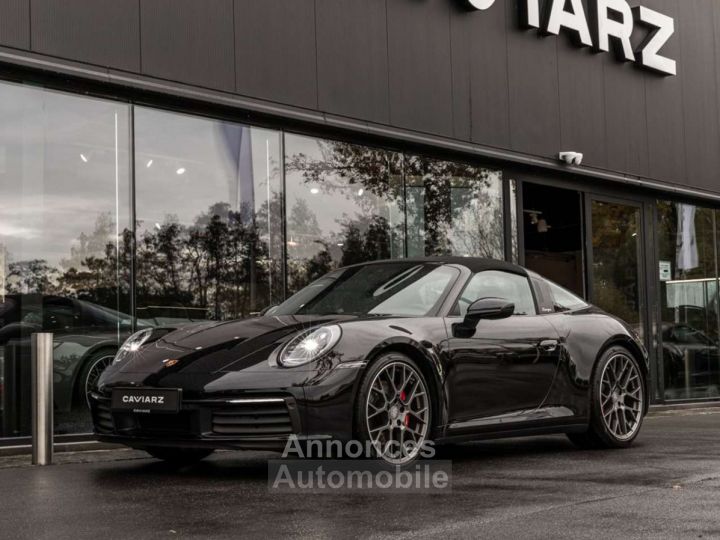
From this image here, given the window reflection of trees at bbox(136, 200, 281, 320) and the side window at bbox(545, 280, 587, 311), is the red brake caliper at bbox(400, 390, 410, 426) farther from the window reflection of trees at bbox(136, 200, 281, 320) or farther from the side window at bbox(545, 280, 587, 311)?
the window reflection of trees at bbox(136, 200, 281, 320)

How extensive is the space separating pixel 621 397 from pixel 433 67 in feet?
19.0

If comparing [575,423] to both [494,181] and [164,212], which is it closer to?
[164,212]

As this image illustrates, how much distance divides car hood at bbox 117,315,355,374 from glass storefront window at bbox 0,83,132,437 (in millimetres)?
2602

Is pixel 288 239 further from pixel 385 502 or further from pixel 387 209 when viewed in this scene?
pixel 385 502

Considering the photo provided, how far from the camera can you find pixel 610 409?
750 centimetres

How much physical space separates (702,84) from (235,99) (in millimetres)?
9679

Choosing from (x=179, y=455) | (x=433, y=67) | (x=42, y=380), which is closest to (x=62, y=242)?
(x=42, y=380)

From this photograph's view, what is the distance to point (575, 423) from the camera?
7.20 m

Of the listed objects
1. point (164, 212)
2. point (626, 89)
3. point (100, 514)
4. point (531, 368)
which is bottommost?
Answer: point (100, 514)

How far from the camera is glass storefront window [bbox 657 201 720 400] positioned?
636 inches

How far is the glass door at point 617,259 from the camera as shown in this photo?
1502 centimetres

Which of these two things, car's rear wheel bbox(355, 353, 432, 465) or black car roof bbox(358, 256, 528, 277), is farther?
black car roof bbox(358, 256, 528, 277)

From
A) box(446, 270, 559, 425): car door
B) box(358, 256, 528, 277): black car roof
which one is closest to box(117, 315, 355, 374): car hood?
box(446, 270, 559, 425): car door

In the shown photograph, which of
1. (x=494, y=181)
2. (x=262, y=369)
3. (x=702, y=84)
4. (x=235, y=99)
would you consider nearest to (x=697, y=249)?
(x=702, y=84)
